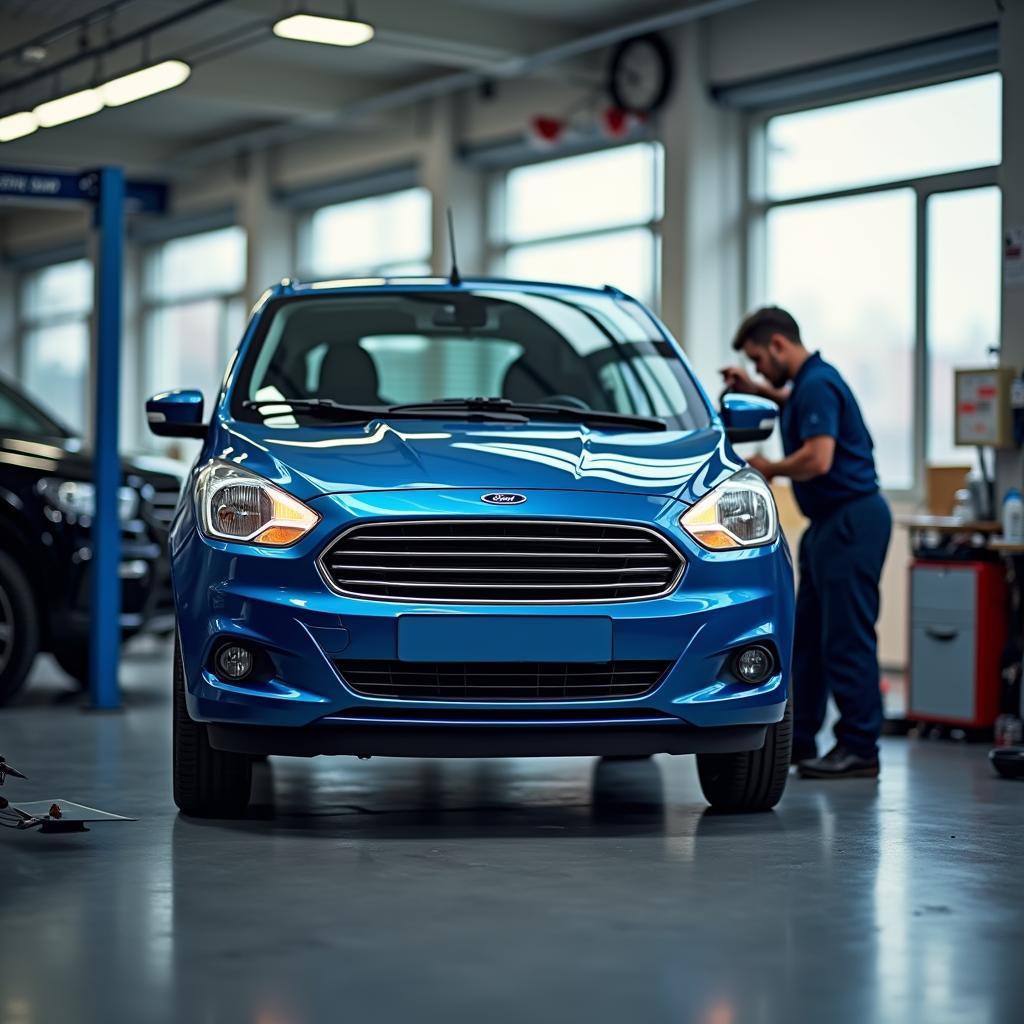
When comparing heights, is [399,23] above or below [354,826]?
above

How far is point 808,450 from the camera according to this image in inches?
239

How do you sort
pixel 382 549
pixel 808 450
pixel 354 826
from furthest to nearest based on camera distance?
pixel 808 450 < pixel 354 826 < pixel 382 549

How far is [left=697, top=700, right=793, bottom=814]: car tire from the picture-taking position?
16.4 feet

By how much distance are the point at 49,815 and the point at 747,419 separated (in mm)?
2336

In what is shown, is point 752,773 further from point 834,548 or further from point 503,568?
point 834,548

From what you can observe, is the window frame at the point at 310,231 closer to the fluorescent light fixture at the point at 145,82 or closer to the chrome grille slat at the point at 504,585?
the fluorescent light fixture at the point at 145,82

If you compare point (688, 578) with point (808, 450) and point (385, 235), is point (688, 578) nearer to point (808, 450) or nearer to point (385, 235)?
point (808, 450)

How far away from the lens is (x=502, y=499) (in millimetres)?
4566

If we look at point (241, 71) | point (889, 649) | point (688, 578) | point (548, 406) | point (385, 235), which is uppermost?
point (241, 71)

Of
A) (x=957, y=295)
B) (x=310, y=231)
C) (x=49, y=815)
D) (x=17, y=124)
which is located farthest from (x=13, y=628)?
(x=310, y=231)

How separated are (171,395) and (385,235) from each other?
11.7m

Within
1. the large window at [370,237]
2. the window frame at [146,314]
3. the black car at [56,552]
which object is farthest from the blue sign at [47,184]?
the window frame at [146,314]

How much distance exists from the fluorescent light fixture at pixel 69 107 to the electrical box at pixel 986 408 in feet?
21.4

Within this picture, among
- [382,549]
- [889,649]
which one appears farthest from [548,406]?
[889,649]
